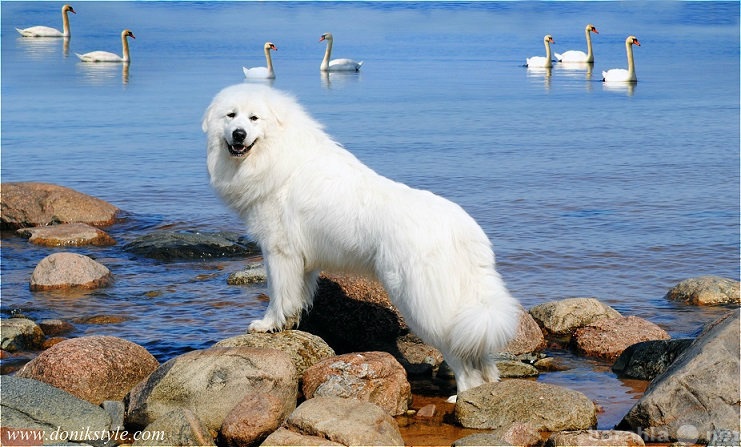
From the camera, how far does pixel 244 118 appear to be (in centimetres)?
766

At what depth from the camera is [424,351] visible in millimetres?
8352

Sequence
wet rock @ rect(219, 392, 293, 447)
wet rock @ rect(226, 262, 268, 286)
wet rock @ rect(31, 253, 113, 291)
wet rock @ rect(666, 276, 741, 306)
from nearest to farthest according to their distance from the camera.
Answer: wet rock @ rect(219, 392, 293, 447)
wet rock @ rect(666, 276, 741, 306)
wet rock @ rect(31, 253, 113, 291)
wet rock @ rect(226, 262, 268, 286)

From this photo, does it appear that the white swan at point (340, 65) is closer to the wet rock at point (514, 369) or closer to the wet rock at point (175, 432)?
the wet rock at point (514, 369)

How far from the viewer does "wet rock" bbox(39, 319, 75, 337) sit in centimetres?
912

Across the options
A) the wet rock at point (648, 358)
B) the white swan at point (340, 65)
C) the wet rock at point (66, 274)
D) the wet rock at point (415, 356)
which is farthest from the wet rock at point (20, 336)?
the white swan at point (340, 65)

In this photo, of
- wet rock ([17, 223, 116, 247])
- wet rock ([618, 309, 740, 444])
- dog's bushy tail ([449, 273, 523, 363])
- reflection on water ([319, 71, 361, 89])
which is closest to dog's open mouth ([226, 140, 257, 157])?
dog's bushy tail ([449, 273, 523, 363])

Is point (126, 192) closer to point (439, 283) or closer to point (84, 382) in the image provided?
point (84, 382)

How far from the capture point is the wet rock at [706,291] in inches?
393

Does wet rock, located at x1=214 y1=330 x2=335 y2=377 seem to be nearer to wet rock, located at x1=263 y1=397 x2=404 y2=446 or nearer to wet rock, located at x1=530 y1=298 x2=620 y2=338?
wet rock, located at x1=263 y1=397 x2=404 y2=446

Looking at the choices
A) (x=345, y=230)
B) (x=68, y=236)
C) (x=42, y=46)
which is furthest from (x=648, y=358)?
(x=42, y=46)

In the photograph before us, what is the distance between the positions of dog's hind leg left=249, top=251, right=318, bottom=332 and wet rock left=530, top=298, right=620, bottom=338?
2.42m

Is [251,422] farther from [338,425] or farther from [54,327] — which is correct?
[54,327]

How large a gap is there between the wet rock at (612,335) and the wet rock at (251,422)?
3.17 metres

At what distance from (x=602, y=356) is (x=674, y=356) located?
2.90 feet
